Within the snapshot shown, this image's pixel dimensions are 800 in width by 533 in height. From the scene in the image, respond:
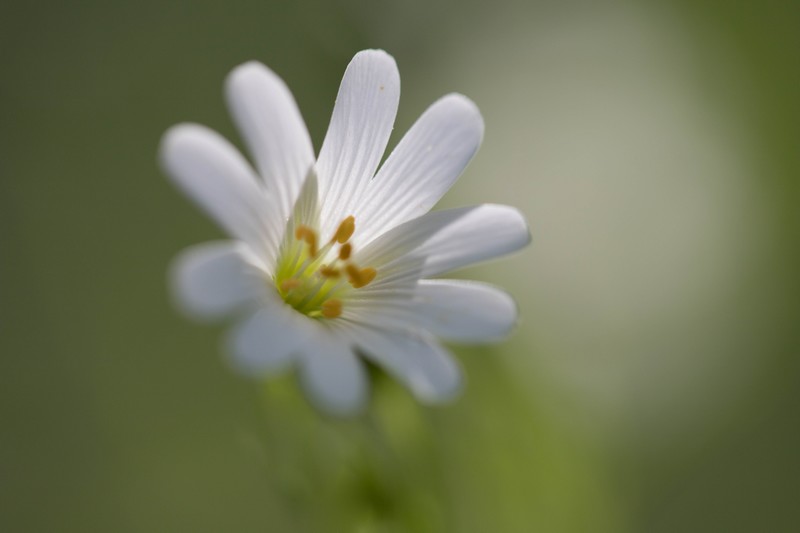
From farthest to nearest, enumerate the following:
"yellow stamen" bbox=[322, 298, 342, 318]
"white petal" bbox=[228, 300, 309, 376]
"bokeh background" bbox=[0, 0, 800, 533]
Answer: "bokeh background" bbox=[0, 0, 800, 533] < "yellow stamen" bbox=[322, 298, 342, 318] < "white petal" bbox=[228, 300, 309, 376]

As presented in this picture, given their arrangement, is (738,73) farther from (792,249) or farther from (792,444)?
(792,444)

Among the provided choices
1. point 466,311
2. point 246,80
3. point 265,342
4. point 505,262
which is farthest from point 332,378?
point 505,262

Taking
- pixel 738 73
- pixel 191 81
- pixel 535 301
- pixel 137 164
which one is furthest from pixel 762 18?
pixel 137 164

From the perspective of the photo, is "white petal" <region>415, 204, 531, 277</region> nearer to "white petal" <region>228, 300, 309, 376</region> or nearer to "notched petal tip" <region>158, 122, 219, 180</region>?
"white petal" <region>228, 300, 309, 376</region>

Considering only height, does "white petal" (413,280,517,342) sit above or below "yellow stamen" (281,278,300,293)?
above

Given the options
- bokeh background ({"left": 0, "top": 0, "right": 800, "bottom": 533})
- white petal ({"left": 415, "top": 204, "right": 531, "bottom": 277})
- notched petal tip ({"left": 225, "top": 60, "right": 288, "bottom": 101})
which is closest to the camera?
notched petal tip ({"left": 225, "top": 60, "right": 288, "bottom": 101})

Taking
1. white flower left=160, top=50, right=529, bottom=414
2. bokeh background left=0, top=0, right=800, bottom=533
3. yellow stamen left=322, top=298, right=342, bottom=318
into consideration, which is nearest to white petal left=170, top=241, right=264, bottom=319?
white flower left=160, top=50, right=529, bottom=414
